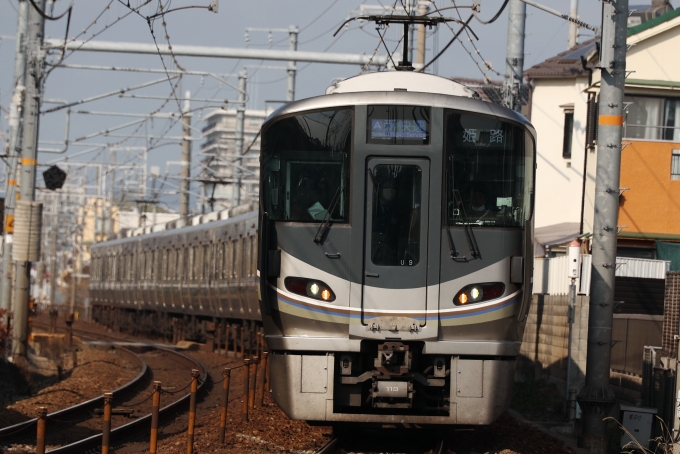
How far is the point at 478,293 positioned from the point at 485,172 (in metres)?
1.00

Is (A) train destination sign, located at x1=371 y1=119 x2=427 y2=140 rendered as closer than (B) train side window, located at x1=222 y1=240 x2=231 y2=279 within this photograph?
Yes

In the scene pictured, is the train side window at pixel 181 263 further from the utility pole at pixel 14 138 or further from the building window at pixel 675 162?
the building window at pixel 675 162

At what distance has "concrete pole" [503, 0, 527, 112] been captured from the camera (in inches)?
648

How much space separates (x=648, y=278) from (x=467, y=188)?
31.6ft

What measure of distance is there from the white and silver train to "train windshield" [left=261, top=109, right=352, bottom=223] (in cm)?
1

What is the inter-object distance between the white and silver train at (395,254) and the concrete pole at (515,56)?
802cm

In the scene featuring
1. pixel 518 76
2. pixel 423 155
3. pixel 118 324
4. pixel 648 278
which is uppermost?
pixel 518 76

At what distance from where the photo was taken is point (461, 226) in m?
8.34

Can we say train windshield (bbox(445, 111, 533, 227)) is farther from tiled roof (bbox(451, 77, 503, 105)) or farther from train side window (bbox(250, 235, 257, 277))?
train side window (bbox(250, 235, 257, 277))

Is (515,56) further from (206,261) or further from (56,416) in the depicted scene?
(206,261)

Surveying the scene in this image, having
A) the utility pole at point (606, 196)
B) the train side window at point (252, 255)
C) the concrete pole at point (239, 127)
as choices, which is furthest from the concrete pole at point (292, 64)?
the utility pole at point (606, 196)

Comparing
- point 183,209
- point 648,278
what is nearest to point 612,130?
point 648,278

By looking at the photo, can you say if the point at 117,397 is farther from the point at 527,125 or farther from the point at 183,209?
the point at 183,209

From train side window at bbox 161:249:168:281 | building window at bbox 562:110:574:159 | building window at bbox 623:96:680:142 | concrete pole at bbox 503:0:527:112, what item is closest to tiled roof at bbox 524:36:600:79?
building window at bbox 562:110:574:159
